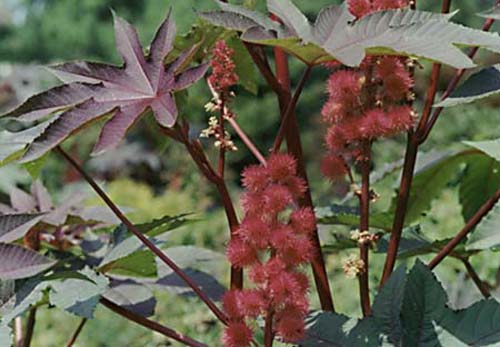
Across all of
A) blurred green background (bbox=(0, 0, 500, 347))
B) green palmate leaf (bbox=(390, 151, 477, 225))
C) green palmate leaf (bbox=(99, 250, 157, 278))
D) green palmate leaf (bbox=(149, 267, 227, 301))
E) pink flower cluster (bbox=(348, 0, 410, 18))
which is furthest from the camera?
blurred green background (bbox=(0, 0, 500, 347))

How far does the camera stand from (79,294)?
3.25ft

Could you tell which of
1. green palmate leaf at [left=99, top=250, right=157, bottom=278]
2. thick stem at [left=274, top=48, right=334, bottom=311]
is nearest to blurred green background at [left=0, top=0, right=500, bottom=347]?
thick stem at [left=274, top=48, right=334, bottom=311]

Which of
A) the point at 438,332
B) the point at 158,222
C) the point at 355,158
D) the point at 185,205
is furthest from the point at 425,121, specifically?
the point at 185,205

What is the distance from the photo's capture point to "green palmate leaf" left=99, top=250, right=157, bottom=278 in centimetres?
108

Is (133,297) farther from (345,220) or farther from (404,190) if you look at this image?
(404,190)

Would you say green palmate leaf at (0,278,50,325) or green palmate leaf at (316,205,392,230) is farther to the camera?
green palmate leaf at (316,205,392,230)

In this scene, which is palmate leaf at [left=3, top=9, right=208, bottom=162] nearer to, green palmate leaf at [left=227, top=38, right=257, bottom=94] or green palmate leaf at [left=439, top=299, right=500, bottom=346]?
green palmate leaf at [left=227, top=38, right=257, bottom=94]

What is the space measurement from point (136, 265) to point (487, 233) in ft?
1.40

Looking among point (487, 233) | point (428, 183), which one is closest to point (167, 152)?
point (428, 183)

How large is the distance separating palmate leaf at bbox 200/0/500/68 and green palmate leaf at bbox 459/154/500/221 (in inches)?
24.0

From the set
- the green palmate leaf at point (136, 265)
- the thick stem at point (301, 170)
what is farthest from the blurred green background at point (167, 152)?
the green palmate leaf at point (136, 265)

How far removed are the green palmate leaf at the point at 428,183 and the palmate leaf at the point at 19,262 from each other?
0.58 m

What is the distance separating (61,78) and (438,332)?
457 millimetres

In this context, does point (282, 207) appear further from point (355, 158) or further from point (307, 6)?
point (307, 6)
